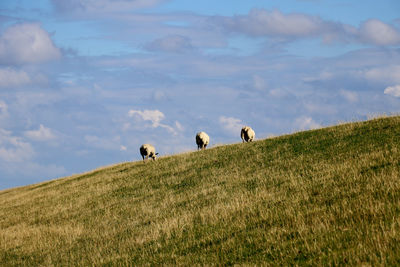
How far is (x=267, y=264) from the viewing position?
719cm

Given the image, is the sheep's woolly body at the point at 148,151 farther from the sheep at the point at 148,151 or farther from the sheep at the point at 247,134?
the sheep at the point at 247,134

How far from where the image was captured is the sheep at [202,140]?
38.7m

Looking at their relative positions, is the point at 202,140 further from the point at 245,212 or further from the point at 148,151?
the point at 245,212

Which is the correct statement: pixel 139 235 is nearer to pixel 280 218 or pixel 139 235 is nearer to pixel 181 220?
pixel 181 220

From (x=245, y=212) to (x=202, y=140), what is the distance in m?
26.3

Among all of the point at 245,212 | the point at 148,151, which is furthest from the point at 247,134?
the point at 245,212

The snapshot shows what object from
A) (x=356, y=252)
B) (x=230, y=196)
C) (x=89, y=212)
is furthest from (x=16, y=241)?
(x=356, y=252)

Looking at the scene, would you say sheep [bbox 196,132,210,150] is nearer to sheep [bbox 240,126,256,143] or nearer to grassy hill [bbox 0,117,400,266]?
sheep [bbox 240,126,256,143]

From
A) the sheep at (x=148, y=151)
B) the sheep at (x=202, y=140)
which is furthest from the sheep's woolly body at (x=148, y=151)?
the sheep at (x=202, y=140)

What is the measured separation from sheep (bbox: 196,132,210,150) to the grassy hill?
28.4ft

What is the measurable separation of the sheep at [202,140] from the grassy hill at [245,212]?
28.4ft

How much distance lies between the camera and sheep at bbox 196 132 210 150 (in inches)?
1524

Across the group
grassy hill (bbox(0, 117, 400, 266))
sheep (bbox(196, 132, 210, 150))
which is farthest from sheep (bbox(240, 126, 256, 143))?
grassy hill (bbox(0, 117, 400, 266))

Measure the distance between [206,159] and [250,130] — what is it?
28.7 ft
